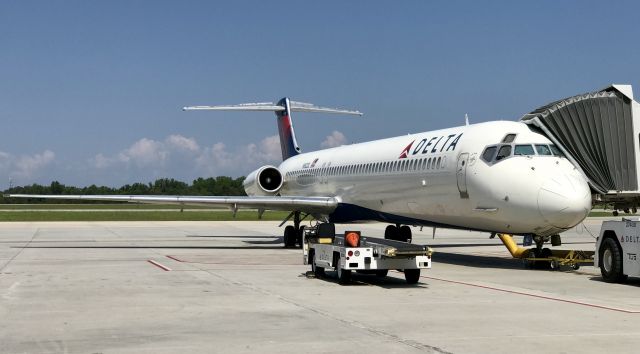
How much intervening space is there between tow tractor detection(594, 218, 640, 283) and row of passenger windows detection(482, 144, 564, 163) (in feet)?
7.83

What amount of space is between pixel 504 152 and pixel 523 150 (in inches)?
16.8

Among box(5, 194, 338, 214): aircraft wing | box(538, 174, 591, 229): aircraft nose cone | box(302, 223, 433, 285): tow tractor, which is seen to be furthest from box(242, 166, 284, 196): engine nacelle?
box(538, 174, 591, 229): aircraft nose cone

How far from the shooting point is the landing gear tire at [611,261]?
53.3ft

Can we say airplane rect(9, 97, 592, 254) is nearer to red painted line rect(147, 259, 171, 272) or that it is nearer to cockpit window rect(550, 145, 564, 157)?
cockpit window rect(550, 145, 564, 157)

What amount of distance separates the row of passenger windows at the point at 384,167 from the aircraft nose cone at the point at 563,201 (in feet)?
10.9

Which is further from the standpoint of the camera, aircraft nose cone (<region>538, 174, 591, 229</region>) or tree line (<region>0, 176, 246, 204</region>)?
tree line (<region>0, 176, 246, 204</region>)

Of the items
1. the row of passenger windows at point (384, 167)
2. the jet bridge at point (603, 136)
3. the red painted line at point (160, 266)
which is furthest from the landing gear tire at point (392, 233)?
the red painted line at point (160, 266)

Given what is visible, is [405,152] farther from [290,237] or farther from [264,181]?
[264,181]

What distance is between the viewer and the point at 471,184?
1905cm

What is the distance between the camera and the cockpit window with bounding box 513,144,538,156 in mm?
18500

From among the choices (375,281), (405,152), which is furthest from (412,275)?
(405,152)

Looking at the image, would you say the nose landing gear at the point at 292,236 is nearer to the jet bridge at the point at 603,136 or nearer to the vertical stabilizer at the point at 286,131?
the vertical stabilizer at the point at 286,131

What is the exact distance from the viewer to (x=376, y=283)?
16031 mm

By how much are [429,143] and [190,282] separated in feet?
28.4
